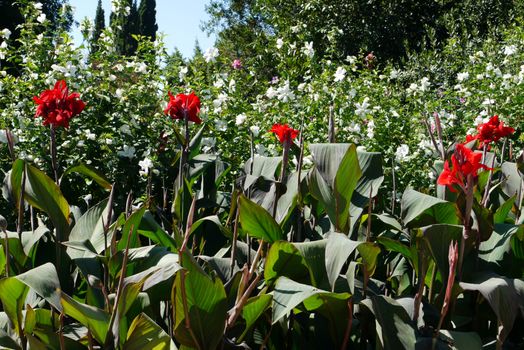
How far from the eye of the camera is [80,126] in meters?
3.55

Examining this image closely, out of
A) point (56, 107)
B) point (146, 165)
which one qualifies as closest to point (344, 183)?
point (56, 107)

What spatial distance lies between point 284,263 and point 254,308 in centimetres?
15

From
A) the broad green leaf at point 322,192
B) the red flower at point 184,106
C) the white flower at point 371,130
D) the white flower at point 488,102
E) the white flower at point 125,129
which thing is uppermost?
→ the white flower at point 488,102

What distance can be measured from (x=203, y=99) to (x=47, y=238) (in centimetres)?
261

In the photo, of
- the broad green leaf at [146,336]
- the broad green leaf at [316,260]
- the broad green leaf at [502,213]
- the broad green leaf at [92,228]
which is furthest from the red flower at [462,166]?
the broad green leaf at [92,228]

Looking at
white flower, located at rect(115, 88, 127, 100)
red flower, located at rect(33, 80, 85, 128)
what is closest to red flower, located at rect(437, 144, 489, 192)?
red flower, located at rect(33, 80, 85, 128)

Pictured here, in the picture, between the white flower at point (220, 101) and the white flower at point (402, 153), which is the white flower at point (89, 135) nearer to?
the white flower at point (220, 101)

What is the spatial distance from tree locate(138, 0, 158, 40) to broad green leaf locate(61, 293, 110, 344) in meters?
49.6

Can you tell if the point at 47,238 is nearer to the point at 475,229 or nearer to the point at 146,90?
the point at 475,229

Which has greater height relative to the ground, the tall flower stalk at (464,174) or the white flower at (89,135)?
the white flower at (89,135)

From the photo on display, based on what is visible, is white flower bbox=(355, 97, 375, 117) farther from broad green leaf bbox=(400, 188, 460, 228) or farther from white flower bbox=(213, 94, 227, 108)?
broad green leaf bbox=(400, 188, 460, 228)

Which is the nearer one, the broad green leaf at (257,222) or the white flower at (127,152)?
the broad green leaf at (257,222)

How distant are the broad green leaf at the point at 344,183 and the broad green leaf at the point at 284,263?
21 cm

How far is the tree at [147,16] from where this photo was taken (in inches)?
1946
